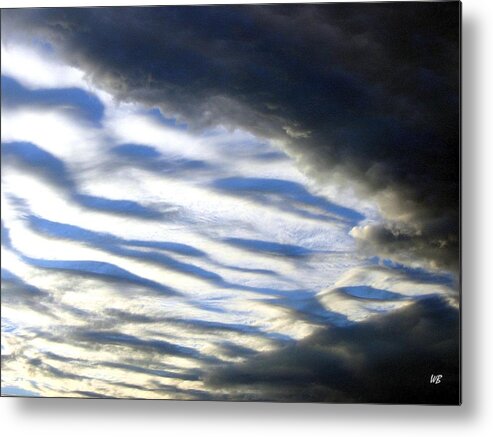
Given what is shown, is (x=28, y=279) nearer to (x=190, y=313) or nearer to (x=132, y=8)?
(x=190, y=313)

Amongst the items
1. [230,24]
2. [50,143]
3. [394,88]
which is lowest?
[50,143]

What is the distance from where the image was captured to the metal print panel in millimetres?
2338

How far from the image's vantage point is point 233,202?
2.38 metres

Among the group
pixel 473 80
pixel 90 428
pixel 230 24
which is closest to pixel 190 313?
pixel 90 428

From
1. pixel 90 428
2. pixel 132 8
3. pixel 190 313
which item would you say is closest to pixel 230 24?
pixel 132 8

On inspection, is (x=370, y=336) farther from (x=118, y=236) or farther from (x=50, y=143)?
(x=50, y=143)

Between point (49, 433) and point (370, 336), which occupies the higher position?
point (370, 336)

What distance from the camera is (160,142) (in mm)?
2400

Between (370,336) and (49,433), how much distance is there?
1.09 metres

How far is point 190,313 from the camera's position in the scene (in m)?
2.38

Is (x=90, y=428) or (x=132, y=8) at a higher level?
(x=132, y=8)

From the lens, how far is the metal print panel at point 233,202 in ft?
7.67

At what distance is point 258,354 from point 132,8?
46.3 inches

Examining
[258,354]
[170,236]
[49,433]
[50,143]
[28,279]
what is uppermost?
[50,143]
